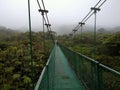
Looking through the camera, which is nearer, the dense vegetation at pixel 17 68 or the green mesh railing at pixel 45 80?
the green mesh railing at pixel 45 80

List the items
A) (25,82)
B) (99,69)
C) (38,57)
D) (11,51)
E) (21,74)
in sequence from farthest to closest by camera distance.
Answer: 1. (11,51)
2. (38,57)
3. (21,74)
4. (25,82)
5. (99,69)

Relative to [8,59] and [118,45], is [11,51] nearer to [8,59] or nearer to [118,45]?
[8,59]

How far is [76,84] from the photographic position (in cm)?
646

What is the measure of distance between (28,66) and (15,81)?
1.12 metres

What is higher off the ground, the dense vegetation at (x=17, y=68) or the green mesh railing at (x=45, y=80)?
the green mesh railing at (x=45, y=80)

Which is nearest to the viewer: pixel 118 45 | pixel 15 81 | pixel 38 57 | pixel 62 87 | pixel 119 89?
pixel 119 89

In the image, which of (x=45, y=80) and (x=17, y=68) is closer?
(x=45, y=80)

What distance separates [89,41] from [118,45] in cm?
A: 1229

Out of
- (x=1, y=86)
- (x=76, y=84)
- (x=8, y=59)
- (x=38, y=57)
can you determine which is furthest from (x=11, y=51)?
(x=76, y=84)

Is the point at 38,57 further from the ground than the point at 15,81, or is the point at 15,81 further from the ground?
the point at 38,57

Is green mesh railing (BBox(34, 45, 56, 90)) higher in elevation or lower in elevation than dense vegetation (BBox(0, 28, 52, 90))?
higher

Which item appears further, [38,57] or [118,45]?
[118,45]

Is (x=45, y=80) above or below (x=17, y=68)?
above

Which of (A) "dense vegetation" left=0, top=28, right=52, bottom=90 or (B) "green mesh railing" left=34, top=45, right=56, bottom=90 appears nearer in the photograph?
(B) "green mesh railing" left=34, top=45, right=56, bottom=90
